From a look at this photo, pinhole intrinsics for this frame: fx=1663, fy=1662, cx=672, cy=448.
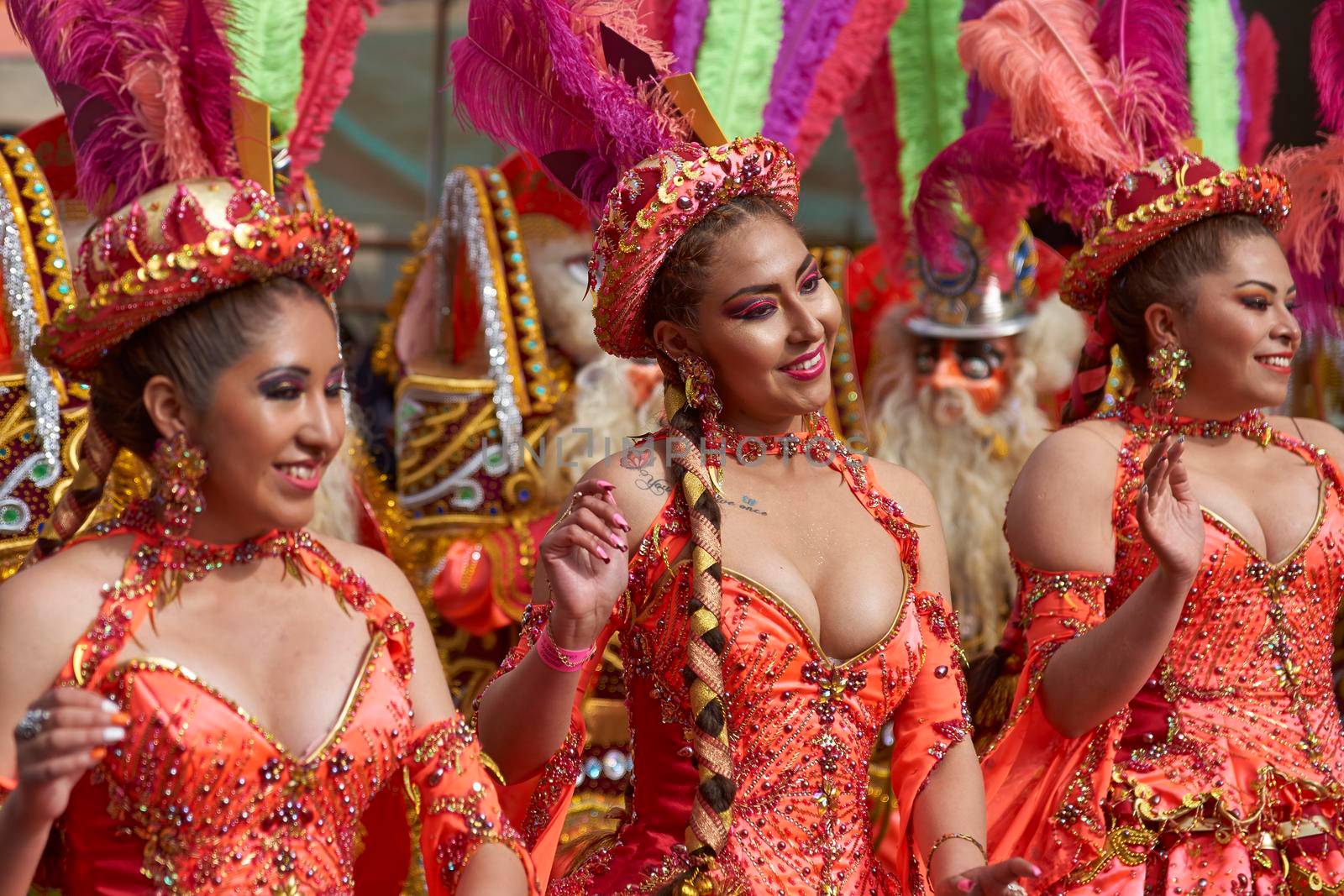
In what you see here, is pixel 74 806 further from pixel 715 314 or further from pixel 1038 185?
pixel 1038 185

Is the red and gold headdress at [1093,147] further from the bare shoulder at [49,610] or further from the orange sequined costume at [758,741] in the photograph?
the bare shoulder at [49,610]

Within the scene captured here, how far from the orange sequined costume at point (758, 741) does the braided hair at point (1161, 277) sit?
0.92 meters

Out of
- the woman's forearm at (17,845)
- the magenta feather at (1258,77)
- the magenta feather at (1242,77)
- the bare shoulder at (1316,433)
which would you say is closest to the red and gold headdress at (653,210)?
the woman's forearm at (17,845)

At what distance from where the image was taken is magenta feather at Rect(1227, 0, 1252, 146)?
4.74 metres

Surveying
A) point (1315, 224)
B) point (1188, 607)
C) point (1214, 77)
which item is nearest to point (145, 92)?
point (1188, 607)

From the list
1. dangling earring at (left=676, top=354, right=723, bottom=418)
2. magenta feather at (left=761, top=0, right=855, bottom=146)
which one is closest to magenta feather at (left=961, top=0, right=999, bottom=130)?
magenta feather at (left=761, top=0, right=855, bottom=146)

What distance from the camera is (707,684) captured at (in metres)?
2.55

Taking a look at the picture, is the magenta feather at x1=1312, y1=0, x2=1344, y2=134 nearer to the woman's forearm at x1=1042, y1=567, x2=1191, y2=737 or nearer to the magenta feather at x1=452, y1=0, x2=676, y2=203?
the woman's forearm at x1=1042, y1=567, x2=1191, y2=737

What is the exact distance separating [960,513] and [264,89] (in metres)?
3.05

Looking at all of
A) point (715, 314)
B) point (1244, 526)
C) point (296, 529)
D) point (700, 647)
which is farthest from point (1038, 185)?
point (296, 529)

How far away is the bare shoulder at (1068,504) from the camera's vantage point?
3.16 metres

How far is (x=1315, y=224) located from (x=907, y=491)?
1428 mm

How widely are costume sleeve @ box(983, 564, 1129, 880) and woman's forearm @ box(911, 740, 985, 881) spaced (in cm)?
42

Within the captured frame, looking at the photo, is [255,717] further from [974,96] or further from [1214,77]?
[974,96]
